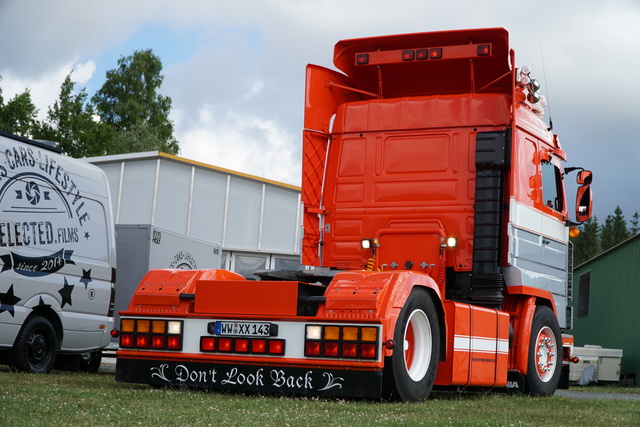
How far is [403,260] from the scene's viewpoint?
10.0 m

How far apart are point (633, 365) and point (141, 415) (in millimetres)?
21420

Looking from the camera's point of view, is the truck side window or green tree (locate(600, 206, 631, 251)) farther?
green tree (locate(600, 206, 631, 251))

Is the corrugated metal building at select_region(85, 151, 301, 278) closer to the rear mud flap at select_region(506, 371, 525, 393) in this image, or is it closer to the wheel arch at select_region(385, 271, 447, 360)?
the rear mud flap at select_region(506, 371, 525, 393)

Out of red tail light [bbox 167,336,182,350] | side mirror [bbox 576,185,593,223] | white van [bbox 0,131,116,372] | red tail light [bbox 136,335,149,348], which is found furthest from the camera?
side mirror [bbox 576,185,593,223]

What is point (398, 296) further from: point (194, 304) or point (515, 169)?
point (515, 169)

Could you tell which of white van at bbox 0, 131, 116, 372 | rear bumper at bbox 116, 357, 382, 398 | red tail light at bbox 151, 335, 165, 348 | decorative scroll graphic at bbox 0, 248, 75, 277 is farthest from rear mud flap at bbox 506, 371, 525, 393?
decorative scroll graphic at bbox 0, 248, 75, 277

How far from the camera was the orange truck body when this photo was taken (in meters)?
8.04

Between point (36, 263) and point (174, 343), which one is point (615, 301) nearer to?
point (36, 263)

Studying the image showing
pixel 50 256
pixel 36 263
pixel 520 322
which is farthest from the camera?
pixel 50 256

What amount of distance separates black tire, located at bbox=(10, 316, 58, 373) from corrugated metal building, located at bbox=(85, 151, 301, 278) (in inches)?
618

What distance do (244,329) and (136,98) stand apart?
54.7 m

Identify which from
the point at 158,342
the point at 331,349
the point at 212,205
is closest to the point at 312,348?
the point at 331,349

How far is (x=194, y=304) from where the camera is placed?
8.60 meters

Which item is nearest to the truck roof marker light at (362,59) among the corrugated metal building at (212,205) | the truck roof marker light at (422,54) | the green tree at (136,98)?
the truck roof marker light at (422,54)
